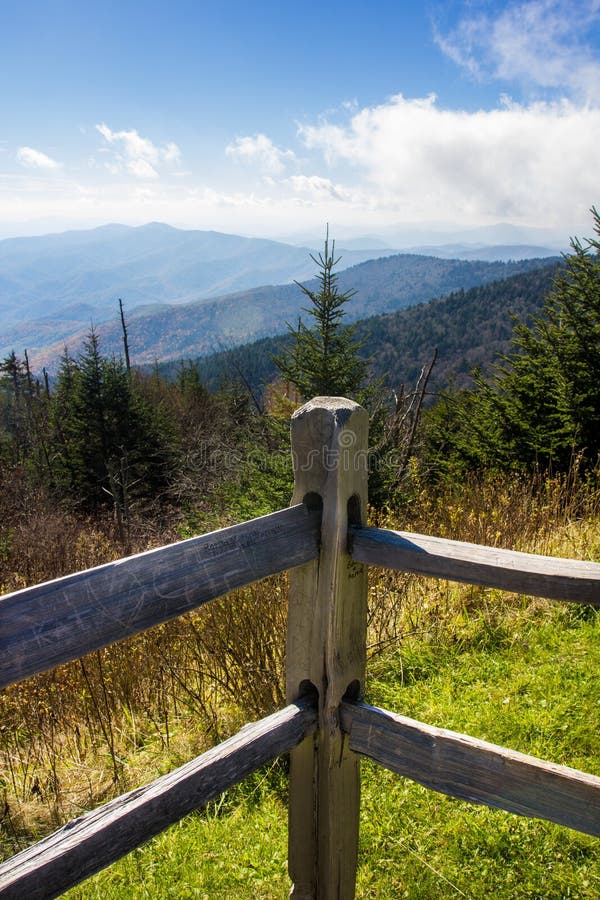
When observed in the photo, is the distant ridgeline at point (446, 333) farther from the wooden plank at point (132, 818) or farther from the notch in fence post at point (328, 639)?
the wooden plank at point (132, 818)

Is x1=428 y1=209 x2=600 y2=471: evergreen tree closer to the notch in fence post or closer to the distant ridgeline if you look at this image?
the notch in fence post

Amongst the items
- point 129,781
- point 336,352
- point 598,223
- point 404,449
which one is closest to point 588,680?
point 129,781

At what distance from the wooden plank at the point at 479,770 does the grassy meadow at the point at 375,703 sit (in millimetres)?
892

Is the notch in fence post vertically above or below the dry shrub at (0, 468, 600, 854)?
above

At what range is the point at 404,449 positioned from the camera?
11.6 m

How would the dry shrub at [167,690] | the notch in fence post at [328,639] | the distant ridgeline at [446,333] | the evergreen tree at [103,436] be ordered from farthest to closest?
the distant ridgeline at [446,333] < the evergreen tree at [103,436] < the dry shrub at [167,690] < the notch in fence post at [328,639]

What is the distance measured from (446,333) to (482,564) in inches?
4149

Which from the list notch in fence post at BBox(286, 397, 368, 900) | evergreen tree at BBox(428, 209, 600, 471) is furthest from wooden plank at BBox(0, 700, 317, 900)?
evergreen tree at BBox(428, 209, 600, 471)

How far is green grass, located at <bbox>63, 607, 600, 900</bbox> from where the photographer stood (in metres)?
2.08

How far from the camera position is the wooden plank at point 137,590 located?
1.08 m

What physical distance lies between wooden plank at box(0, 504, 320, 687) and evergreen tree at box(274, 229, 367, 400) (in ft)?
22.6

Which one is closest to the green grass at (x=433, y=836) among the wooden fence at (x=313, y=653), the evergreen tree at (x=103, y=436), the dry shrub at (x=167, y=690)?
the wooden fence at (x=313, y=653)

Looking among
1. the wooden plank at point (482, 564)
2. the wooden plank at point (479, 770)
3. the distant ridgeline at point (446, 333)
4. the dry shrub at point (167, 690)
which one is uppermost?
the wooden plank at point (482, 564)

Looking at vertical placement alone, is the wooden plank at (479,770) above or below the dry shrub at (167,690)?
above
